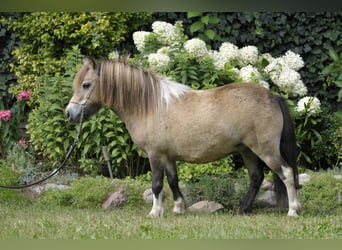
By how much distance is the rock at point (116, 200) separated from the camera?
6348 mm

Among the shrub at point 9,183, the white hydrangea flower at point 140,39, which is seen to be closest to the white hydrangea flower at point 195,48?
the white hydrangea flower at point 140,39

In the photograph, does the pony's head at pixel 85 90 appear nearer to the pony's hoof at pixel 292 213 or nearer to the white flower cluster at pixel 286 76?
the pony's hoof at pixel 292 213

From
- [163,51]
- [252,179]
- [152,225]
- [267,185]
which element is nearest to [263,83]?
[163,51]

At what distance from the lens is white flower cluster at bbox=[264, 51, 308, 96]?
7.91m

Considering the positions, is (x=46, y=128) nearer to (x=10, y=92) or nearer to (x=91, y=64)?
(x=10, y=92)

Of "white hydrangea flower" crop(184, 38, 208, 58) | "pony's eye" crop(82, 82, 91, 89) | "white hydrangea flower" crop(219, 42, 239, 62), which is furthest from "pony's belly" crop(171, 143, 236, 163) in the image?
"white hydrangea flower" crop(219, 42, 239, 62)

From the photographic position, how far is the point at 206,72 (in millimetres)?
7762

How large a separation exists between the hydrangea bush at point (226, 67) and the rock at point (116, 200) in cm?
178

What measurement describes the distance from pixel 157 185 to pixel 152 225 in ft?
2.58

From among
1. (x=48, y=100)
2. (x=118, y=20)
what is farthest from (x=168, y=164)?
(x=118, y=20)

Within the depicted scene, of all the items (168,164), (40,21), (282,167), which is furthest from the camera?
(40,21)

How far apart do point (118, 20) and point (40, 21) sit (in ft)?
3.83

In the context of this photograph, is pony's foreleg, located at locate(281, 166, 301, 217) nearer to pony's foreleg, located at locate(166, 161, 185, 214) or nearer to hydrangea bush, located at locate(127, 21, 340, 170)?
pony's foreleg, located at locate(166, 161, 185, 214)

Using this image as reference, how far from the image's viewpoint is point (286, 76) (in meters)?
7.90
